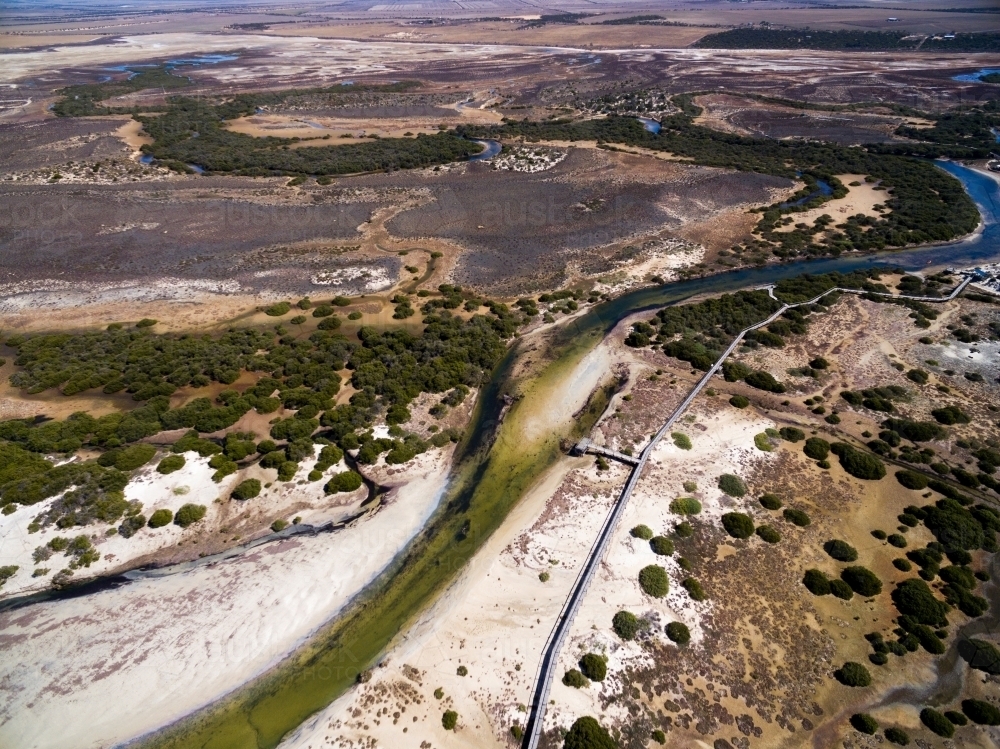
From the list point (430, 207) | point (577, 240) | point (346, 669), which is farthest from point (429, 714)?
point (430, 207)

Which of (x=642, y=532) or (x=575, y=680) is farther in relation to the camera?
(x=642, y=532)

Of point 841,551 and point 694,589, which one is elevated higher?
point 841,551

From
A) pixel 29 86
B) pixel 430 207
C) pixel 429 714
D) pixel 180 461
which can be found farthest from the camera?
pixel 29 86

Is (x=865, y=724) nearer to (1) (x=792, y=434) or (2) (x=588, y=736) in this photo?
(2) (x=588, y=736)

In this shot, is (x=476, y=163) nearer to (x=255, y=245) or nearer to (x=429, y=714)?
(x=255, y=245)

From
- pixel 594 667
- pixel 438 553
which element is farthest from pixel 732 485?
pixel 438 553

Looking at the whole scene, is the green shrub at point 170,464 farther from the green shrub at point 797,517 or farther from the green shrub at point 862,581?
the green shrub at point 862,581
